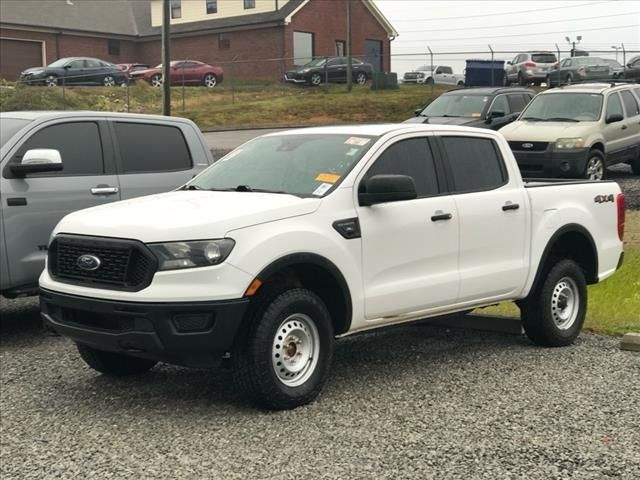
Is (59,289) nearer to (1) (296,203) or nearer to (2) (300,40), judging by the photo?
(1) (296,203)

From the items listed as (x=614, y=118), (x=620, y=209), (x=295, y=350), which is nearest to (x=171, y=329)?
(x=295, y=350)

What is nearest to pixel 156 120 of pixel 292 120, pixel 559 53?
pixel 292 120

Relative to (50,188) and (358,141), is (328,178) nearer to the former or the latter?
(358,141)

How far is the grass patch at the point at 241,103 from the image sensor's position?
32.0 metres

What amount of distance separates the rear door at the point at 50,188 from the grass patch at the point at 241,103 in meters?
21.8

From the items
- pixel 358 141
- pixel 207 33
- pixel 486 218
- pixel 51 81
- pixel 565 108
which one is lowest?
pixel 486 218

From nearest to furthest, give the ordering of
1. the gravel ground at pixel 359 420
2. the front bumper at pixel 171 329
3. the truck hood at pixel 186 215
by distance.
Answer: the gravel ground at pixel 359 420 < the front bumper at pixel 171 329 < the truck hood at pixel 186 215

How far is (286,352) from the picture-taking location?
18.4 feet

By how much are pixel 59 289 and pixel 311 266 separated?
164cm

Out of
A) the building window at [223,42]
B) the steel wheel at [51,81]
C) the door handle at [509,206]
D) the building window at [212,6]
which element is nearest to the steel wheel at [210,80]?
the steel wheel at [51,81]

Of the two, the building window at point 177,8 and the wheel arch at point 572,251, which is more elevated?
the building window at point 177,8

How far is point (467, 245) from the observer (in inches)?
262

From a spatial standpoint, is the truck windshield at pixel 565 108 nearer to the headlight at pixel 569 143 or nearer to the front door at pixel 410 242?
the headlight at pixel 569 143

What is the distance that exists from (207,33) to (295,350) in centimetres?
4996
